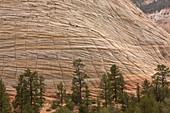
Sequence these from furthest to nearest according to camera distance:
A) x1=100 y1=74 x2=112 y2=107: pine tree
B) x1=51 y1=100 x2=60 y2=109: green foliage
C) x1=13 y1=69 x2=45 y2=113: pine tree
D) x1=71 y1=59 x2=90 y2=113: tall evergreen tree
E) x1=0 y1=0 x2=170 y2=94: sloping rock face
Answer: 1. x1=0 y1=0 x2=170 y2=94: sloping rock face
2. x1=51 y1=100 x2=60 y2=109: green foliage
3. x1=100 y1=74 x2=112 y2=107: pine tree
4. x1=71 y1=59 x2=90 y2=113: tall evergreen tree
5. x1=13 y1=69 x2=45 y2=113: pine tree

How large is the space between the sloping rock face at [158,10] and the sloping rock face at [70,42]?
49558 mm

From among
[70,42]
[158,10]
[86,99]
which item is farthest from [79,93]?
[158,10]

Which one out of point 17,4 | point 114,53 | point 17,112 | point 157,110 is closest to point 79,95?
point 17,112

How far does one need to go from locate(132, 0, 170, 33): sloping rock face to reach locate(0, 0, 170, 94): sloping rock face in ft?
163

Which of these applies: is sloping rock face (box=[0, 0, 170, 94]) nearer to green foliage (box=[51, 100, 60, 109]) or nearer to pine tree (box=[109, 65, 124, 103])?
green foliage (box=[51, 100, 60, 109])

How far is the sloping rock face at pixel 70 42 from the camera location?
1995 inches

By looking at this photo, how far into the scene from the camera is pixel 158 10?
127562 millimetres

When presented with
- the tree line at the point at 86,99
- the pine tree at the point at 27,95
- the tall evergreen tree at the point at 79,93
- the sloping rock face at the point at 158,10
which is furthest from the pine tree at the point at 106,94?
the sloping rock face at the point at 158,10

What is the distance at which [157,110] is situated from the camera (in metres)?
35.8

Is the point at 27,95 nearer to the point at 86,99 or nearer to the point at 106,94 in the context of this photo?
the point at 86,99

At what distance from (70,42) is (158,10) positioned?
7779 centimetres

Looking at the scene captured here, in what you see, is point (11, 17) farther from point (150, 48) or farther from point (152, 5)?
point (152, 5)

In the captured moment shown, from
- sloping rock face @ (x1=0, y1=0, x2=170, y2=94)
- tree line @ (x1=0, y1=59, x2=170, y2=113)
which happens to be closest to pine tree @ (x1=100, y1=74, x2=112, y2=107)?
tree line @ (x1=0, y1=59, x2=170, y2=113)

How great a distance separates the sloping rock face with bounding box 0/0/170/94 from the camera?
50.7m
